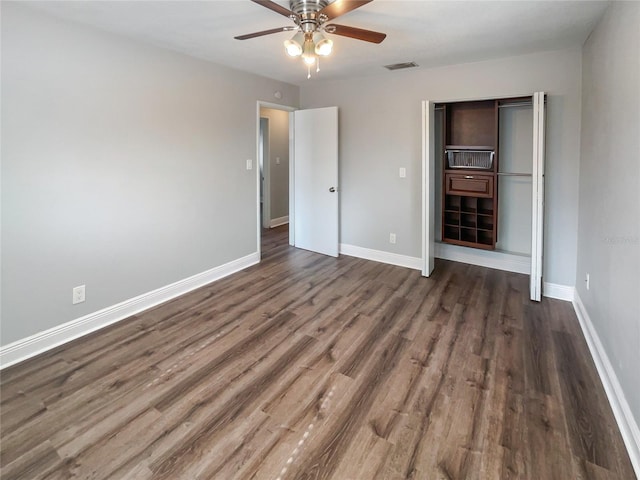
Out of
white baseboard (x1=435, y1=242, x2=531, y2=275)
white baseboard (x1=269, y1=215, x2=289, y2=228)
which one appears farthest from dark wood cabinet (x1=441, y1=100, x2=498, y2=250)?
white baseboard (x1=269, y1=215, x2=289, y2=228)

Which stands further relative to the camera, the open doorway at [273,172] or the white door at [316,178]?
the open doorway at [273,172]

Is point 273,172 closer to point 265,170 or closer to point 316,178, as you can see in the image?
point 265,170

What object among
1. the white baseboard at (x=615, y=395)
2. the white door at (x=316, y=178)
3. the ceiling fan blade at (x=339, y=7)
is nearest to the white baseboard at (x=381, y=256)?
the white door at (x=316, y=178)

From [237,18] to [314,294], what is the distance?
2.52m

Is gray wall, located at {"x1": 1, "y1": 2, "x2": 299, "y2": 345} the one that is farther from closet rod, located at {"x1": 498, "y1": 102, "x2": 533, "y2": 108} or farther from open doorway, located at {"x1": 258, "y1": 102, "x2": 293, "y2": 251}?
closet rod, located at {"x1": 498, "y1": 102, "x2": 533, "y2": 108}

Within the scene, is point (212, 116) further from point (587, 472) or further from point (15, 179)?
point (587, 472)

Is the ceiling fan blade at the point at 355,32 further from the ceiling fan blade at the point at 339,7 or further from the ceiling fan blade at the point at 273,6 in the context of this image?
the ceiling fan blade at the point at 273,6

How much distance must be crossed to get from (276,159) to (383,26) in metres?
4.40

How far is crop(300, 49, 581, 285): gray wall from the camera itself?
11.4 feet

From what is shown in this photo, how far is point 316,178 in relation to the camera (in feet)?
16.8

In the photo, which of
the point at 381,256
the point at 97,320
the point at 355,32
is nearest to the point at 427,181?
the point at 381,256

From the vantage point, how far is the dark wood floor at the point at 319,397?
1.70 m

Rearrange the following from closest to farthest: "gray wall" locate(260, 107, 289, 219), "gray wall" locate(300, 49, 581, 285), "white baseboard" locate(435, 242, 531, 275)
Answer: "gray wall" locate(300, 49, 581, 285), "white baseboard" locate(435, 242, 531, 275), "gray wall" locate(260, 107, 289, 219)

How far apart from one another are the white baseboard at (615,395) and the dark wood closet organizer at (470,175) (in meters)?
1.61
